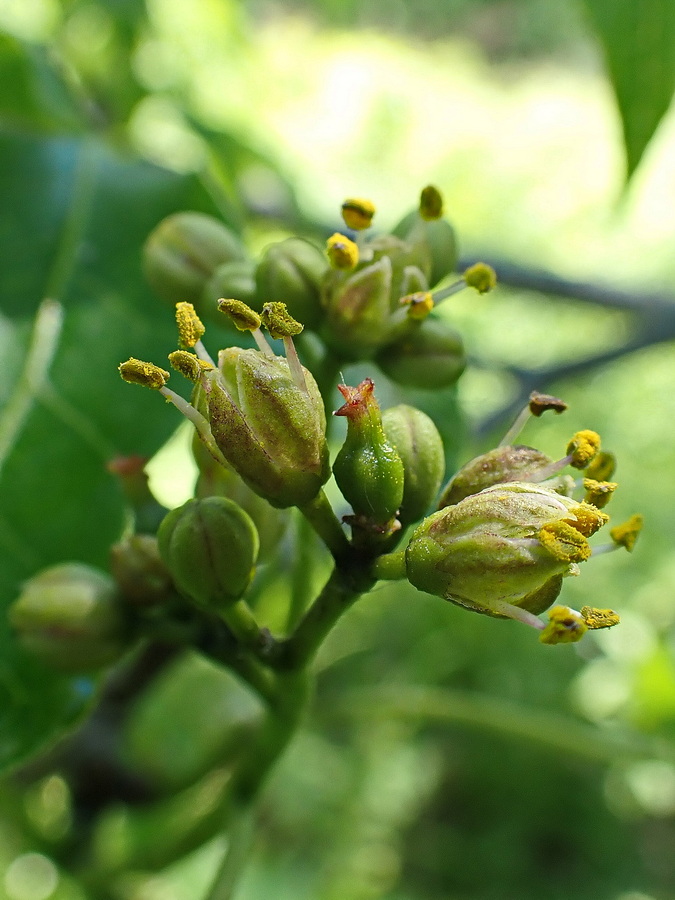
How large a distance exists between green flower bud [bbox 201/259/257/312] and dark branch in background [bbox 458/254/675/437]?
87 cm

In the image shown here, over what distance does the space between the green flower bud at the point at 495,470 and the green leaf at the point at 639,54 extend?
13.8 inches

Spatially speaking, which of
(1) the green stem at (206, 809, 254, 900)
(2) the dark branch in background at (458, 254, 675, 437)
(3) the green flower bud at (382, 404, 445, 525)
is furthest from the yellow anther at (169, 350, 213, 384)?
(2) the dark branch in background at (458, 254, 675, 437)

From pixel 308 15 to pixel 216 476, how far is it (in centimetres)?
683

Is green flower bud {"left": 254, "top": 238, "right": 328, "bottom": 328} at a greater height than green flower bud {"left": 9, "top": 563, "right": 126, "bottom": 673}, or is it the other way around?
green flower bud {"left": 254, "top": 238, "right": 328, "bottom": 328}

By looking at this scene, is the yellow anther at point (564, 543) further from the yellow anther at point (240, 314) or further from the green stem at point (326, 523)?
the yellow anther at point (240, 314)

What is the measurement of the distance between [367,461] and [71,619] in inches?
12.5

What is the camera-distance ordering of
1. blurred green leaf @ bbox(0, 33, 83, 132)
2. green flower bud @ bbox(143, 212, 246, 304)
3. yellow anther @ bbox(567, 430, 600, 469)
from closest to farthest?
yellow anther @ bbox(567, 430, 600, 469) < green flower bud @ bbox(143, 212, 246, 304) < blurred green leaf @ bbox(0, 33, 83, 132)

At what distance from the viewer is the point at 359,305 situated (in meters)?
0.81

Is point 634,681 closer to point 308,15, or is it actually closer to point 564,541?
point 564,541

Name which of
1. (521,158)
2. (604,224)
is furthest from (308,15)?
(604,224)

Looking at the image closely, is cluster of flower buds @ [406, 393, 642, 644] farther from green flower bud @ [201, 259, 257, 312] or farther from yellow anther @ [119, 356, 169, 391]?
green flower bud @ [201, 259, 257, 312]

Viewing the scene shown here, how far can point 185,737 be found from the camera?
1513 mm

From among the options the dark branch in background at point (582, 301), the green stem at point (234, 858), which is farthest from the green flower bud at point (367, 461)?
the dark branch in background at point (582, 301)

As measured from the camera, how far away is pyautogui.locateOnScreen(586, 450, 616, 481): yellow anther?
72 centimetres
